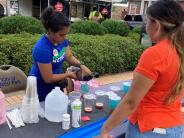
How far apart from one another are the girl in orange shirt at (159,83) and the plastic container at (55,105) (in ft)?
1.60

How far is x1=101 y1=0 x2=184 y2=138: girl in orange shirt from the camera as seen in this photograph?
1179mm

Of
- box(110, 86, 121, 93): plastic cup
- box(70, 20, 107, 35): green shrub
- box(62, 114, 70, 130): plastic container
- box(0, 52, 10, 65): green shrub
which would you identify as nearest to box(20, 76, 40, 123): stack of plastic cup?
box(62, 114, 70, 130): plastic container

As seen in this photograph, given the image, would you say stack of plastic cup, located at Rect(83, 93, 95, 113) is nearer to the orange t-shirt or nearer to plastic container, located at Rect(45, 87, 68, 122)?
plastic container, located at Rect(45, 87, 68, 122)

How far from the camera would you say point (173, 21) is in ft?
4.04

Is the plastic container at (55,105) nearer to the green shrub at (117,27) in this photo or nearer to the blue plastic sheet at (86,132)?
the blue plastic sheet at (86,132)

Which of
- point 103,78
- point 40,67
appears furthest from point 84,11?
point 40,67

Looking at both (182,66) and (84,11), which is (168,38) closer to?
(182,66)

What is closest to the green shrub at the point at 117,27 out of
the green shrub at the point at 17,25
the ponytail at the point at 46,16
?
the green shrub at the point at 17,25

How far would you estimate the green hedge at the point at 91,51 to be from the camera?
4281 millimetres

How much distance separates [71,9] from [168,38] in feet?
58.0

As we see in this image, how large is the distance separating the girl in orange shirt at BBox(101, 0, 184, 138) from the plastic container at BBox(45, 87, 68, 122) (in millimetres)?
487

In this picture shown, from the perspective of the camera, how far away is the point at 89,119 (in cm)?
188

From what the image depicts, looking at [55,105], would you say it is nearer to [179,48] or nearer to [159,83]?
[159,83]

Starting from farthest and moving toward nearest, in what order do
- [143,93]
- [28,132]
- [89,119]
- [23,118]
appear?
[89,119] → [23,118] → [28,132] → [143,93]
